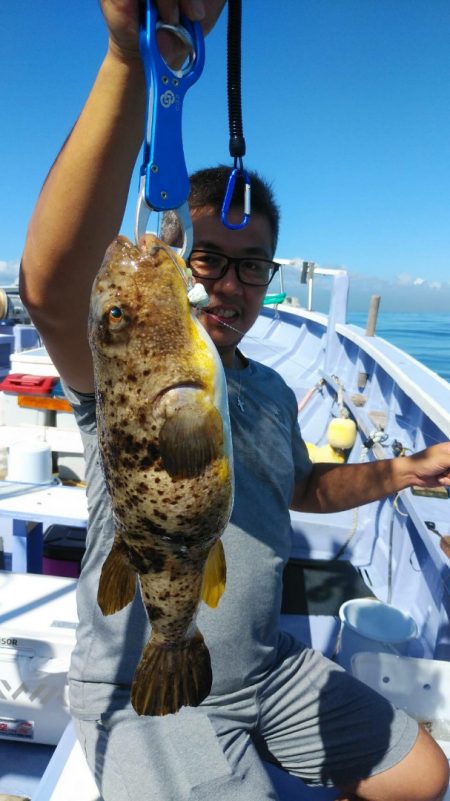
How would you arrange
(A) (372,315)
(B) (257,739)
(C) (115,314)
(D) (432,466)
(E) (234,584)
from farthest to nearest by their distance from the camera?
(A) (372,315), (D) (432,466), (B) (257,739), (E) (234,584), (C) (115,314)

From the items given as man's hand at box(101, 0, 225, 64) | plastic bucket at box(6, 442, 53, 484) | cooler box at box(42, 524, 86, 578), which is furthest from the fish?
cooler box at box(42, 524, 86, 578)

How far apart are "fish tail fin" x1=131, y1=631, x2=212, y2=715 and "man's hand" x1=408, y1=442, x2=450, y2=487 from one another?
154 centimetres

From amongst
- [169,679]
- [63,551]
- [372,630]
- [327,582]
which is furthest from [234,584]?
[63,551]

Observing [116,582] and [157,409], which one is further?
[116,582]

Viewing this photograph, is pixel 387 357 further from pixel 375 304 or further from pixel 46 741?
pixel 46 741

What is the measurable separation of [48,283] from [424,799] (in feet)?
8.20

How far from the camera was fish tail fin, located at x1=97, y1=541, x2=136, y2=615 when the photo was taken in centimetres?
128

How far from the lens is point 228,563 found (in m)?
1.93

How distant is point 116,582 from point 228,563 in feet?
2.30

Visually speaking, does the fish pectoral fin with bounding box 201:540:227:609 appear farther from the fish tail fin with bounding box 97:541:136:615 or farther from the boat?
the boat

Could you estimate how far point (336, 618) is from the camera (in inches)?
157

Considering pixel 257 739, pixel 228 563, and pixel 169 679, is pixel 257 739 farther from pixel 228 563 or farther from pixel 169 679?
pixel 169 679

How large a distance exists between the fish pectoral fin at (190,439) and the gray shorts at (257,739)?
111cm

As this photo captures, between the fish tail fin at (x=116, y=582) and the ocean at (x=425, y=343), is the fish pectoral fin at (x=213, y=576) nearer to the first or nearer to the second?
the fish tail fin at (x=116, y=582)
